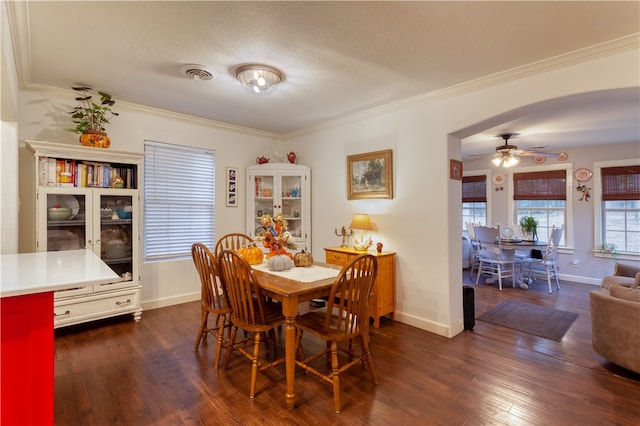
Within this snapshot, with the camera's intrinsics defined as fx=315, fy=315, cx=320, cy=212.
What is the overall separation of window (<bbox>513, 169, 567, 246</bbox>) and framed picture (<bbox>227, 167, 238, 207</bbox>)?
17.4 feet

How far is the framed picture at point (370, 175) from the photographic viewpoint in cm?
368

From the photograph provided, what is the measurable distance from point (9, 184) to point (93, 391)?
1872 millimetres

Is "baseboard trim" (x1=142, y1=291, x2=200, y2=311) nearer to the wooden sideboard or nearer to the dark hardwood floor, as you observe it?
the dark hardwood floor

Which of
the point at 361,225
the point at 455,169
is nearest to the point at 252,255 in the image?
the point at 361,225

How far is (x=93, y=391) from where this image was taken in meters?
2.19

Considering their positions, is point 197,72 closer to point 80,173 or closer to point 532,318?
point 80,173

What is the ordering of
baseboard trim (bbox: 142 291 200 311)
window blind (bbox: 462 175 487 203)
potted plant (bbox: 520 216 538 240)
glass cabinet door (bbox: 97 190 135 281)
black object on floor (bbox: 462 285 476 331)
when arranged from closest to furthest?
black object on floor (bbox: 462 285 476 331) < glass cabinet door (bbox: 97 190 135 281) < baseboard trim (bbox: 142 291 200 311) < potted plant (bbox: 520 216 538 240) < window blind (bbox: 462 175 487 203)

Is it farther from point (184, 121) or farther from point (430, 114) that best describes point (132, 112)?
point (430, 114)

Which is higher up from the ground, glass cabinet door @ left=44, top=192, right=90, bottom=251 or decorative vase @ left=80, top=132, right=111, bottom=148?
decorative vase @ left=80, top=132, right=111, bottom=148

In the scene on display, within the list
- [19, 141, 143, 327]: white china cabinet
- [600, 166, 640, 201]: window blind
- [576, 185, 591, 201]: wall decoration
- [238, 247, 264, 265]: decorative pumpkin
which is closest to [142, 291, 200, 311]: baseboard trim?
[19, 141, 143, 327]: white china cabinet

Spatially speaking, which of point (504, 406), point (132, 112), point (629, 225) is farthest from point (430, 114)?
point (629, 225)

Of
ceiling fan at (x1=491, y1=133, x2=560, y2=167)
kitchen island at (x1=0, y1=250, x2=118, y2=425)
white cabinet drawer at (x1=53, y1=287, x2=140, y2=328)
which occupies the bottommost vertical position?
white cabinet drawer at (x1=53, y1=287, x2=140, y2=328)

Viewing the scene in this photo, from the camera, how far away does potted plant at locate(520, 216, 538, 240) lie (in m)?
5.61

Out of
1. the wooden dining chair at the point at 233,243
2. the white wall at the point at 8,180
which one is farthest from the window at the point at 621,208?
the white wall at the point at 8,180
